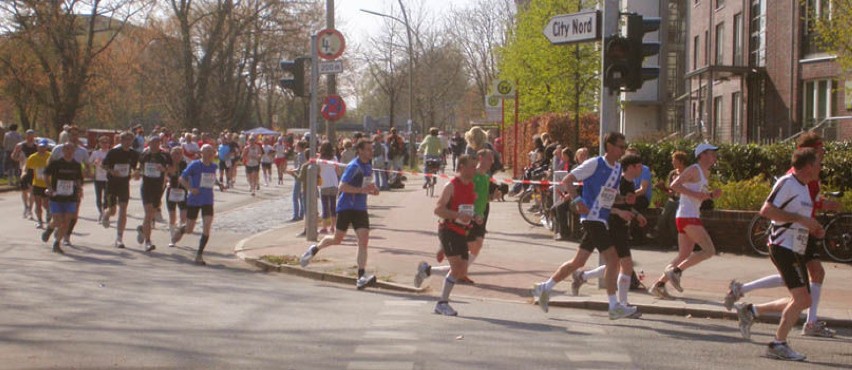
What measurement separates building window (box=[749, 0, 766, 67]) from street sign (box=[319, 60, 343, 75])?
777 inches

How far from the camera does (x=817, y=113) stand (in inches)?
1161

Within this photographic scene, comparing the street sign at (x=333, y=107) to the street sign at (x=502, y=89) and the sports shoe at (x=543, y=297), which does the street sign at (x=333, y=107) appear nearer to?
the street sign at (x=502, y=89)

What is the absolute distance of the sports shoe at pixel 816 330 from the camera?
8.84m

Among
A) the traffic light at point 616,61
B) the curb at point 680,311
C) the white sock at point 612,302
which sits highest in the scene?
the traffic light at point 616,61

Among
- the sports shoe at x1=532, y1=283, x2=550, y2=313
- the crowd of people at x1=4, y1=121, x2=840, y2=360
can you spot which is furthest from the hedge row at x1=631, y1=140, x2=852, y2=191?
the sports shoe at x1=532, y1=283, x2=550, y2=313

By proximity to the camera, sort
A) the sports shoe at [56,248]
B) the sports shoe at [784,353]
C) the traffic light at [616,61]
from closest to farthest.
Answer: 1. the sports shoe at [784,353]
2. the traffic light at [616,61]
3. the sports shoe at [56,248]

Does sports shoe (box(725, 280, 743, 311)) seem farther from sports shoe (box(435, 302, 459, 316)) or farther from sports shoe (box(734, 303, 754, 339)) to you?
sports shoe (box(435, 302, 459, 316))

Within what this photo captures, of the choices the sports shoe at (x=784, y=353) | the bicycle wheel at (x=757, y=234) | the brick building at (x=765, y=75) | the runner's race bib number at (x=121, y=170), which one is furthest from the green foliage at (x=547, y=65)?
the sports shoe at (x=784, y=353)

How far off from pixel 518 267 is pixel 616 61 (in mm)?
3348

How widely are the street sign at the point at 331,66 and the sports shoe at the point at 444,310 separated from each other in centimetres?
700

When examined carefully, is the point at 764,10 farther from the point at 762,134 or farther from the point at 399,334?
the point at 399,334

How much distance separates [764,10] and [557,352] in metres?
26.7

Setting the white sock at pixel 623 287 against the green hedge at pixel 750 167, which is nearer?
the white sock at pixel 623 287

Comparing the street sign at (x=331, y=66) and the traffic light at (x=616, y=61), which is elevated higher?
the street sign at (x=331, y=66)
